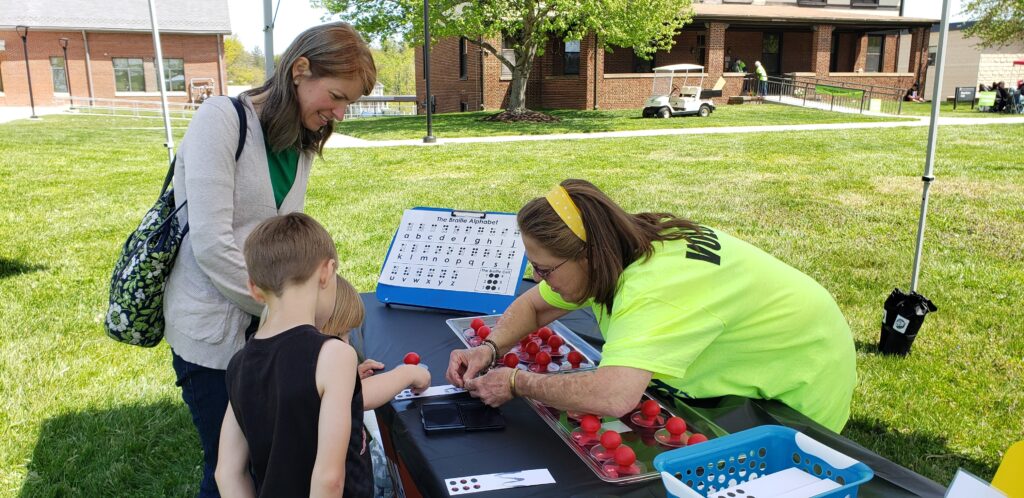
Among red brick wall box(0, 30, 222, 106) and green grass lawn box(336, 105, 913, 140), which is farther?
red brick wall box(0, 30, 222, 106)

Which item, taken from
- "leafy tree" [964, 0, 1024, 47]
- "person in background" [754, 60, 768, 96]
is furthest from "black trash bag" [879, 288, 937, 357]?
"leafy tree" [964, 0, 1024, 47]

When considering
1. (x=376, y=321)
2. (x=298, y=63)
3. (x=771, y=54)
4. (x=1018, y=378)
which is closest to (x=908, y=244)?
(x=1018, y=378)

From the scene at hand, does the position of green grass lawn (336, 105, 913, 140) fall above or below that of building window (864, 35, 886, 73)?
below

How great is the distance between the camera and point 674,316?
175 cm

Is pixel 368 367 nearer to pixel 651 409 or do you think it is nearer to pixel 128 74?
pixel 651 409

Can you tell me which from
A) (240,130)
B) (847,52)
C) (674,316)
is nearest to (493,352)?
(674,316)

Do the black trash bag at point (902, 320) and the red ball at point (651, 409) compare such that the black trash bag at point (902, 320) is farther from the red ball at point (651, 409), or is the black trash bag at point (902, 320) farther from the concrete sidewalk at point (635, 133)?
the concrete sidewalk at point (635, 133)

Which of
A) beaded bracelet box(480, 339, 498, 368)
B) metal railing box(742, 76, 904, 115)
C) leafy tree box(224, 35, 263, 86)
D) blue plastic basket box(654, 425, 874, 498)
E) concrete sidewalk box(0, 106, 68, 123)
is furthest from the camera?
leafy tree box(224, 35, 263, 86)

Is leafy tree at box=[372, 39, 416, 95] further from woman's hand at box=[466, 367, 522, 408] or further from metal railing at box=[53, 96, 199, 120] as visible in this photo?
woman's hand at box=[466, 367, 522, 408]

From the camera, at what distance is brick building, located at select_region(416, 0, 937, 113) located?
23.4 metres

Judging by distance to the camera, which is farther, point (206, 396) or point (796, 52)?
point (796, 52)

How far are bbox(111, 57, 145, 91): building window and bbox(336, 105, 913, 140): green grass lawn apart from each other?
18116mm

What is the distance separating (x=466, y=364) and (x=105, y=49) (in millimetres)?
35456

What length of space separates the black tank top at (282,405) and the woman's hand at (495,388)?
0.38 m
